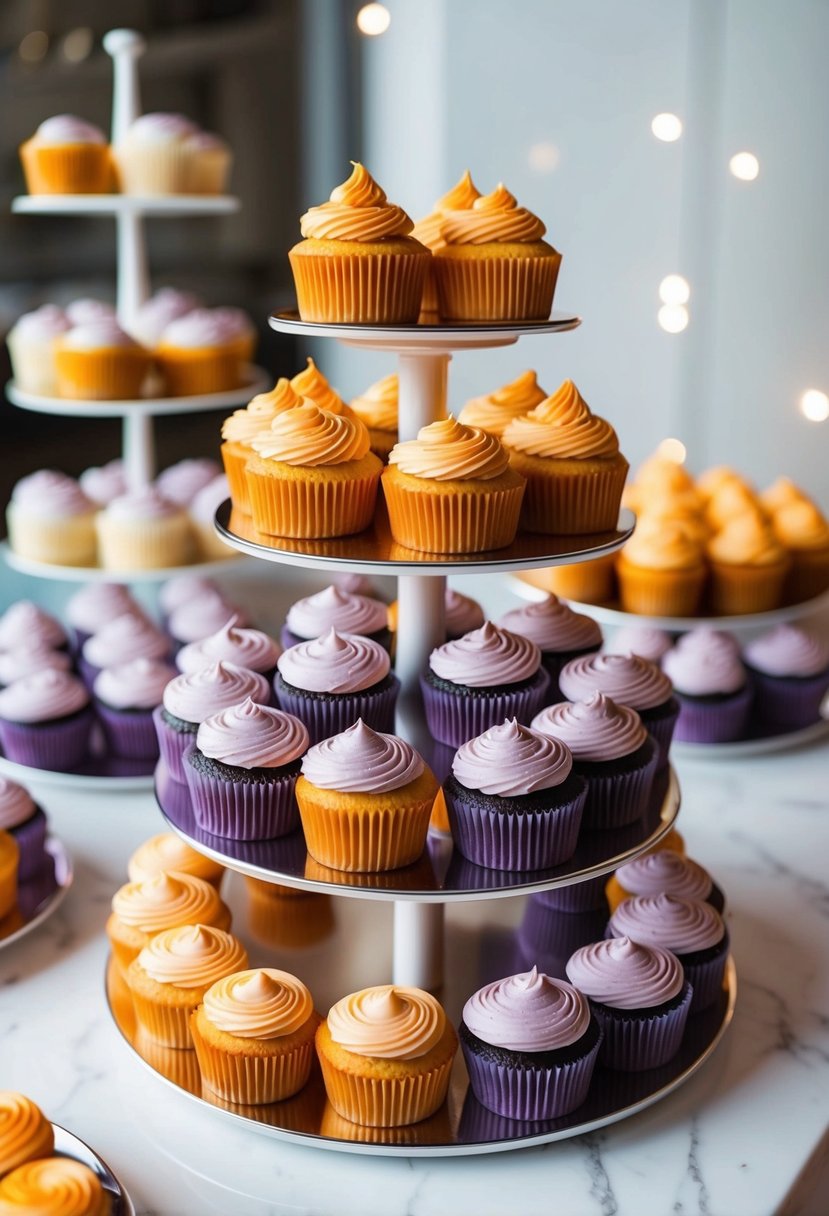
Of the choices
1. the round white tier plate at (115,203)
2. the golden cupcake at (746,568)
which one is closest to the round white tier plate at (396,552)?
the golden cupcake at (746,568)

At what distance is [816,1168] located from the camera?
1.54 m

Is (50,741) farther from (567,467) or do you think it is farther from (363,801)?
(567,467)

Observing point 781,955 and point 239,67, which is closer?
point 781,955

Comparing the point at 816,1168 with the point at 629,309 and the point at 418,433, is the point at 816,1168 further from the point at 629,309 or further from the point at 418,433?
the point at 629,309

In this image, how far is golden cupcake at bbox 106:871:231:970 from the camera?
5.59 feet

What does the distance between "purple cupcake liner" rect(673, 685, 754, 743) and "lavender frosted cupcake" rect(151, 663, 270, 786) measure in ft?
3.50

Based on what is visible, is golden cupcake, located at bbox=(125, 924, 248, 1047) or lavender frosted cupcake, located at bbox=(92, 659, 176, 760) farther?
lavender frosted cupcake, located at bbox=(92, 659, 176, 760)

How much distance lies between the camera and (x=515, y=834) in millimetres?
1470

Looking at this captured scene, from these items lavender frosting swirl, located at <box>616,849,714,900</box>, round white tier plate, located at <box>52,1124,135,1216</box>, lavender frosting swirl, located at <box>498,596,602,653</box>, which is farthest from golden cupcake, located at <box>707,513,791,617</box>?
round white tier plate, located at <box>52,1124,135,1216</box>

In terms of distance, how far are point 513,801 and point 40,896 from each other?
866mm

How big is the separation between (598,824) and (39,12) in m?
2.67

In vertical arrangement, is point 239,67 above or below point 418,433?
above

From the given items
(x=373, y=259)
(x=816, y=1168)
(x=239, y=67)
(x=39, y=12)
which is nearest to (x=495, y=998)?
(x=816, y=1168)

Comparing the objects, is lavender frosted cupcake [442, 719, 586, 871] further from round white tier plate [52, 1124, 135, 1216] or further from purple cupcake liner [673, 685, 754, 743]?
purple cupcake liner [673, 685, 754, 743]
